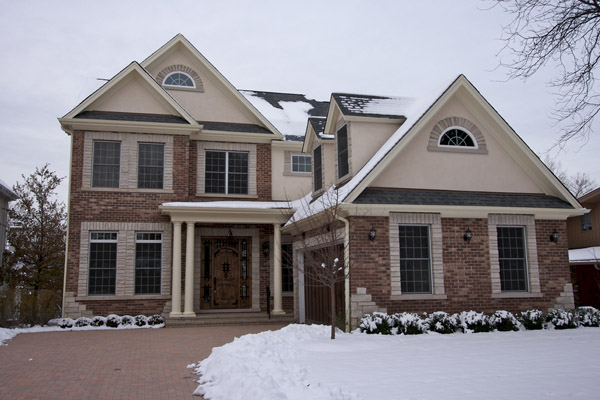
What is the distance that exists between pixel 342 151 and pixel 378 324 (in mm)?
5293

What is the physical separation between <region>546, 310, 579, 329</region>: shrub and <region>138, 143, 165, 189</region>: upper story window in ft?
39.3

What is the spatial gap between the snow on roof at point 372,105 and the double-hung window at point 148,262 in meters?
7.37

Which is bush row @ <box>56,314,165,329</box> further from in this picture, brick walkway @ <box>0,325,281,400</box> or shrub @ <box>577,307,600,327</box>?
shrub @ <box>577,307,600,327</box>

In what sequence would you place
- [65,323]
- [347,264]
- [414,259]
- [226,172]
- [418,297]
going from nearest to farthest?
[347,264]
[418,297]
[414,259]
[65,323]
[226,172]

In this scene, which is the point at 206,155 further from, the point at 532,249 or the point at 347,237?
the point at 532,249

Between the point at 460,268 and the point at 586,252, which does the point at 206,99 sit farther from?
the point at 586,252

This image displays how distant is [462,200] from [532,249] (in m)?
2.31

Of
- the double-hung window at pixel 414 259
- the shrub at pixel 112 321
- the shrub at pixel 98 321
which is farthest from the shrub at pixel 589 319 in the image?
the shrub at pixel 98 321

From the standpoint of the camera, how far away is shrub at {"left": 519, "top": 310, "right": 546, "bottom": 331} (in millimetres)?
12438

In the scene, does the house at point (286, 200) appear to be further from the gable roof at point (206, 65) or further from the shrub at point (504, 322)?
the shrub at point (504, 322)

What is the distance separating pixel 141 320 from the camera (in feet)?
53.0

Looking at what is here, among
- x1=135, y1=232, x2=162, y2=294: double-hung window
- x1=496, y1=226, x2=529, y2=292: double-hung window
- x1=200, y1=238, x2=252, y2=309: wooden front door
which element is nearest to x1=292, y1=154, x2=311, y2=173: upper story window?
x1=200, y1=238, x2=252, y2=309: wooden front door

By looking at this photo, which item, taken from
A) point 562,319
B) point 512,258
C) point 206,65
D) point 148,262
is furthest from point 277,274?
point 562,319

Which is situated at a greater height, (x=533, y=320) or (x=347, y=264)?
(x=347, y=264)
